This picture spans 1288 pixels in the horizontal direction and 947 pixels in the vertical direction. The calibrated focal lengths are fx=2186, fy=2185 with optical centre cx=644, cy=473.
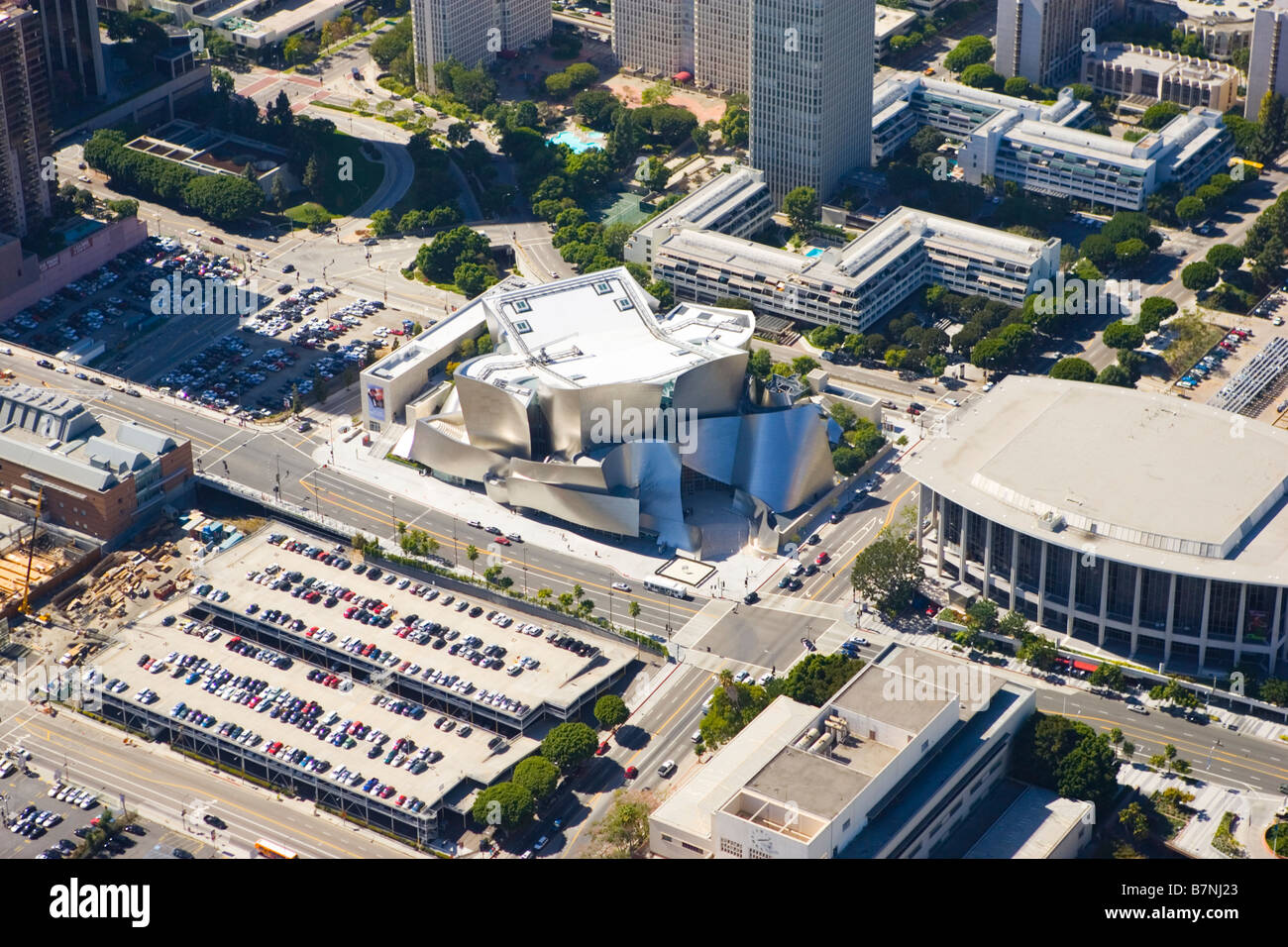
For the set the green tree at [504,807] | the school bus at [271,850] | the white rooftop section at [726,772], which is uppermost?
the white rooftop section at [726,772]

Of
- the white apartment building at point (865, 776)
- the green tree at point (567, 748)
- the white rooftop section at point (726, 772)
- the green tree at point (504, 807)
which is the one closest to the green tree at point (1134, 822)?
the white apartment building at point (865, 776)

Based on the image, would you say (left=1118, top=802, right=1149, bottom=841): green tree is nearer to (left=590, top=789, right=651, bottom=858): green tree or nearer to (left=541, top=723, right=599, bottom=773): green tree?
(left=590, top=789, right=651, bottom=858): green tree

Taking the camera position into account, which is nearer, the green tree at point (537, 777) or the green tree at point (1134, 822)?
the green tree at point (1134, 822)

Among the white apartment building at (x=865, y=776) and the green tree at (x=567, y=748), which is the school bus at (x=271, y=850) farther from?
the white apartment building at (x=865, y=776)

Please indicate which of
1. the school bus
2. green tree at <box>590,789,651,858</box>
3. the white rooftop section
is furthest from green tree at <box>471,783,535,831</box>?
the school bus

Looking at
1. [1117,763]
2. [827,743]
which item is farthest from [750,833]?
[1117,763]
